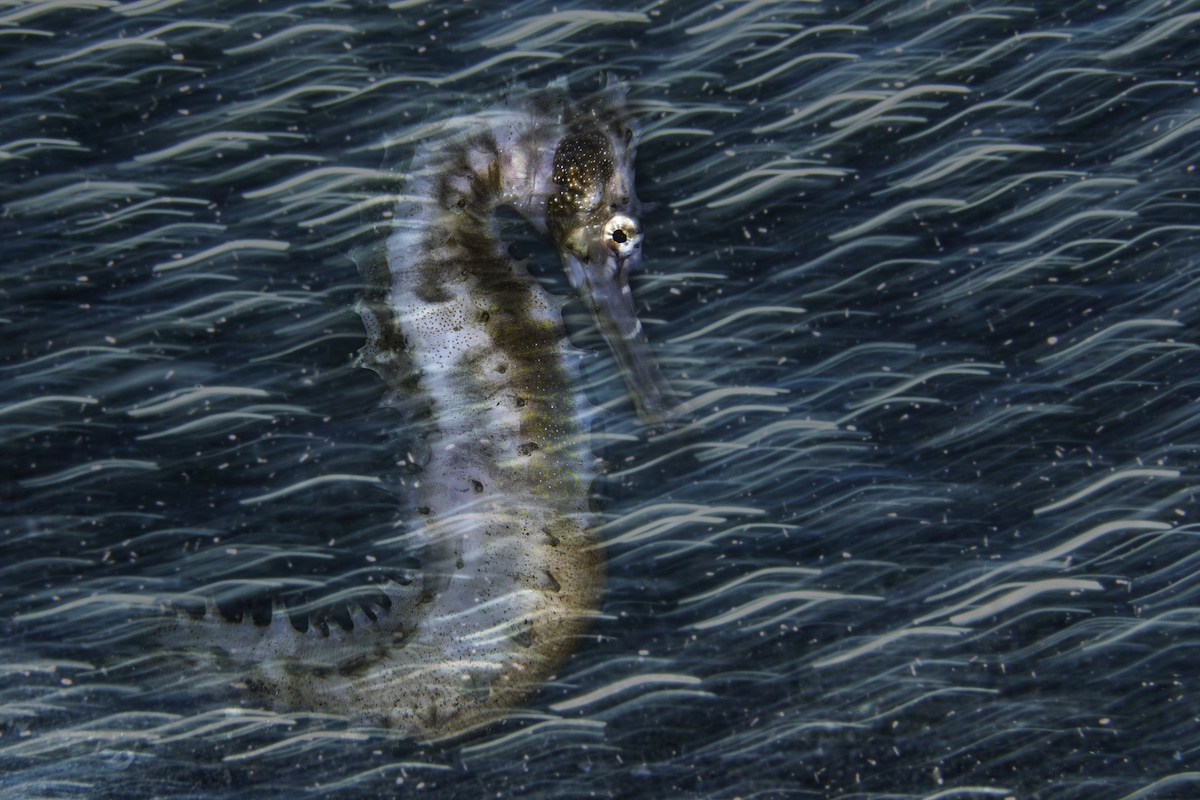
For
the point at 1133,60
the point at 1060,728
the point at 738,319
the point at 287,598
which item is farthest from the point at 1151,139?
the point at 287,598

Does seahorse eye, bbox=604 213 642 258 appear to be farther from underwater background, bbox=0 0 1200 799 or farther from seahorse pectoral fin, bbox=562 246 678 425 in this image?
underwater background, bbox=0 0 1200 799

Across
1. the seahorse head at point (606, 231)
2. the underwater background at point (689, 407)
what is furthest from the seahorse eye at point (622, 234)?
the underwater background at point (689, 407)

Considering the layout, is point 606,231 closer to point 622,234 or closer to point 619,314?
point 622,234

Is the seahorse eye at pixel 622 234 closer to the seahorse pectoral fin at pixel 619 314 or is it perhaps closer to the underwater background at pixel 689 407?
the seahorse pectoral fin at pixel 619 314

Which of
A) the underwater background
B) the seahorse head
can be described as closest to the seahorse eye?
the seahorse head

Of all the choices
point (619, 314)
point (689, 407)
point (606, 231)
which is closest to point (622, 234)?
point (606, 231)

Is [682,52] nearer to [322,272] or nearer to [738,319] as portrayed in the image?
[738,319]

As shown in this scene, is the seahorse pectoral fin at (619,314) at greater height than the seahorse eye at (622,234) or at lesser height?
lesser
